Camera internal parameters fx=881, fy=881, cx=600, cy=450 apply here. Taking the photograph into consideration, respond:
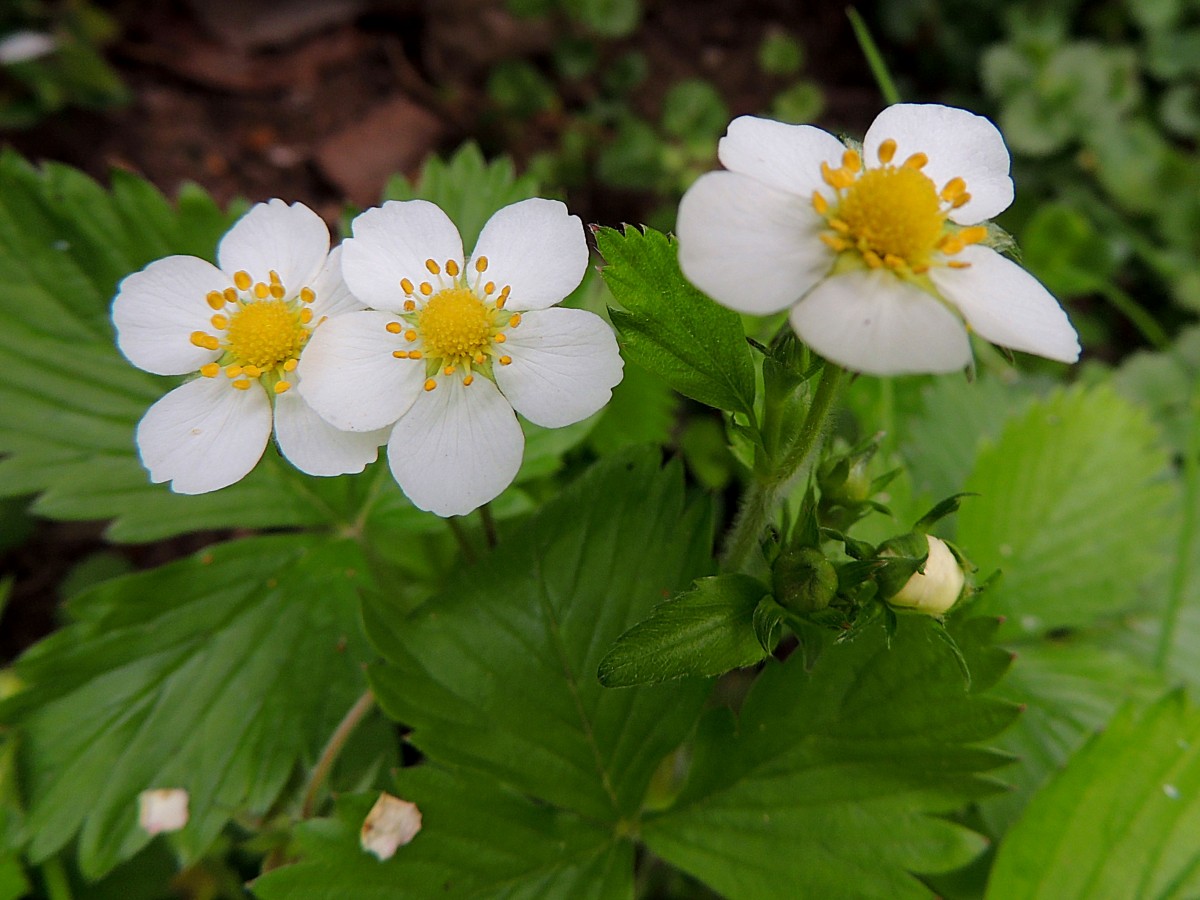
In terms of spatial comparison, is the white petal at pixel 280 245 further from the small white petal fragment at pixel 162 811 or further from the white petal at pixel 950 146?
the small white petal fragment at pixel 162 811

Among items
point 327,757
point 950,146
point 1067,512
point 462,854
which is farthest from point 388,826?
point 1067,512

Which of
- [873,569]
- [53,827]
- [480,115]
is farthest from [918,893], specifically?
[480,115]

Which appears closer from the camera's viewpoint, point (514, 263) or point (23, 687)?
point (514, 263)

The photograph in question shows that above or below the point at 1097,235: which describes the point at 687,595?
above

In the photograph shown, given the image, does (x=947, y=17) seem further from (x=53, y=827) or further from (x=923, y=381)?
(x=53, y=827)

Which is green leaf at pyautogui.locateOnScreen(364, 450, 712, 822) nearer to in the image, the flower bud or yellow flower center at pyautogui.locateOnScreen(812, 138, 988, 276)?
the flower bud

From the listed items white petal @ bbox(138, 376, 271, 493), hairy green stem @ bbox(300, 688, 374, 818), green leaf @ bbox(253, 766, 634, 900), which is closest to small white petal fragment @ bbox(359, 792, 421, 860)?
green leaf @ bbox(253, 766, 634, 900)
